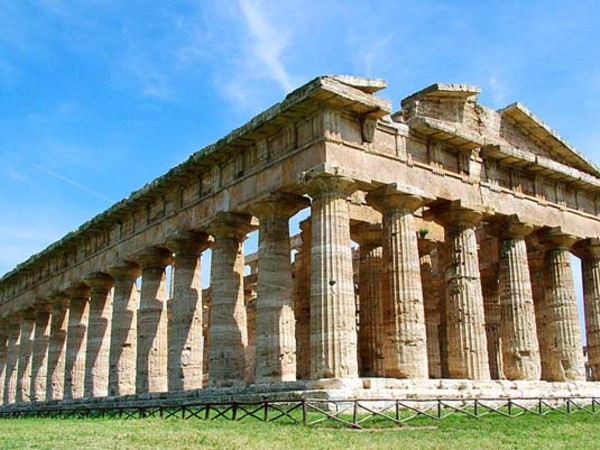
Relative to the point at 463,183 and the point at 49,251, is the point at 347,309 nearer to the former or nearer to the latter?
the point at 463,183

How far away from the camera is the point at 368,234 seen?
88.9ft

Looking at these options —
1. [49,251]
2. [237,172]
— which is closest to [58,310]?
[49,251]

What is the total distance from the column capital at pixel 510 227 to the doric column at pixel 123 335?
15.4 m

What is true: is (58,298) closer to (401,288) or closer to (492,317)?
(492,317)

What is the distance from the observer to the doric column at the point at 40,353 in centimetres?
4050

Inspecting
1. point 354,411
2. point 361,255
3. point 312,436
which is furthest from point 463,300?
point 312,436

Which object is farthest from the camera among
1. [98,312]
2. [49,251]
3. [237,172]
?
[49,251]

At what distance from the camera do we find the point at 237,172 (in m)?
25.4

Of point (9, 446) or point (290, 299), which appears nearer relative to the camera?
point (9, 446)

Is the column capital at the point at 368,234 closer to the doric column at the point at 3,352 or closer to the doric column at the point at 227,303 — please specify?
the doric column at the point at 227,303

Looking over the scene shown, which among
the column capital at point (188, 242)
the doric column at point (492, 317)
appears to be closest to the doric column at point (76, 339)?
the column capital at point (188, 242)

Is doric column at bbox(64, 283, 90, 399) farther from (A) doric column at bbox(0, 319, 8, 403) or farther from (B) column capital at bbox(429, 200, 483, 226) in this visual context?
(B) column capital at bbox(429, 200, 483, 226)

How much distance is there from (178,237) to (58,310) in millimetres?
14698

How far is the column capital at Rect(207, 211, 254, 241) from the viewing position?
1004 inches
